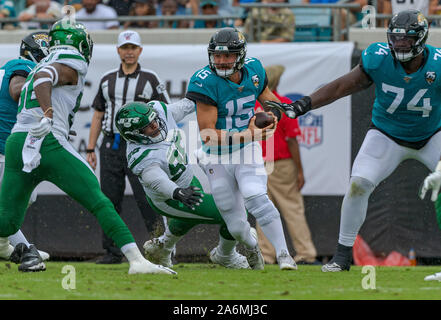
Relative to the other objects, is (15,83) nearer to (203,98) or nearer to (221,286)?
(203,98)

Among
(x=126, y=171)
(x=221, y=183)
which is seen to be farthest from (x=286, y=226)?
(x=221, y=183)

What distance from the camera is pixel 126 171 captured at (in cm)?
852

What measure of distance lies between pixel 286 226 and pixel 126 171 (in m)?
1.90

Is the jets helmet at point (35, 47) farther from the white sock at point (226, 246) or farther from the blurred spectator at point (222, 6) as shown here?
the blurred spectator at point (222, 6)

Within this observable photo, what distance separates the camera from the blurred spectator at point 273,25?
10008 millimetres

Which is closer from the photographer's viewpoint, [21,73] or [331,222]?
[21,73]

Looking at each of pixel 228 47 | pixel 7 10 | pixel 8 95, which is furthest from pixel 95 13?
pixel 228 47

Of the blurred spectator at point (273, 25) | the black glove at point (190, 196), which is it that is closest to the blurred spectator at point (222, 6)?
the blurred spectator at point (273, 25)

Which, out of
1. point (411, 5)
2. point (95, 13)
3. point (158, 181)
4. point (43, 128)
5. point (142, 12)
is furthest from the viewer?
point (142, 12)

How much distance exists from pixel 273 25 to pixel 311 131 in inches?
53.9

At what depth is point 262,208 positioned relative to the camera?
6.58 m

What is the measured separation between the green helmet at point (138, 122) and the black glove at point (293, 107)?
81 cm

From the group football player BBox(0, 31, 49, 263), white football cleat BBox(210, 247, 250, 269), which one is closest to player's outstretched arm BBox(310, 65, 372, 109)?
white football cleat BBox(210, 247, 250, 269)

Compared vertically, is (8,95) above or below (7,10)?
below
